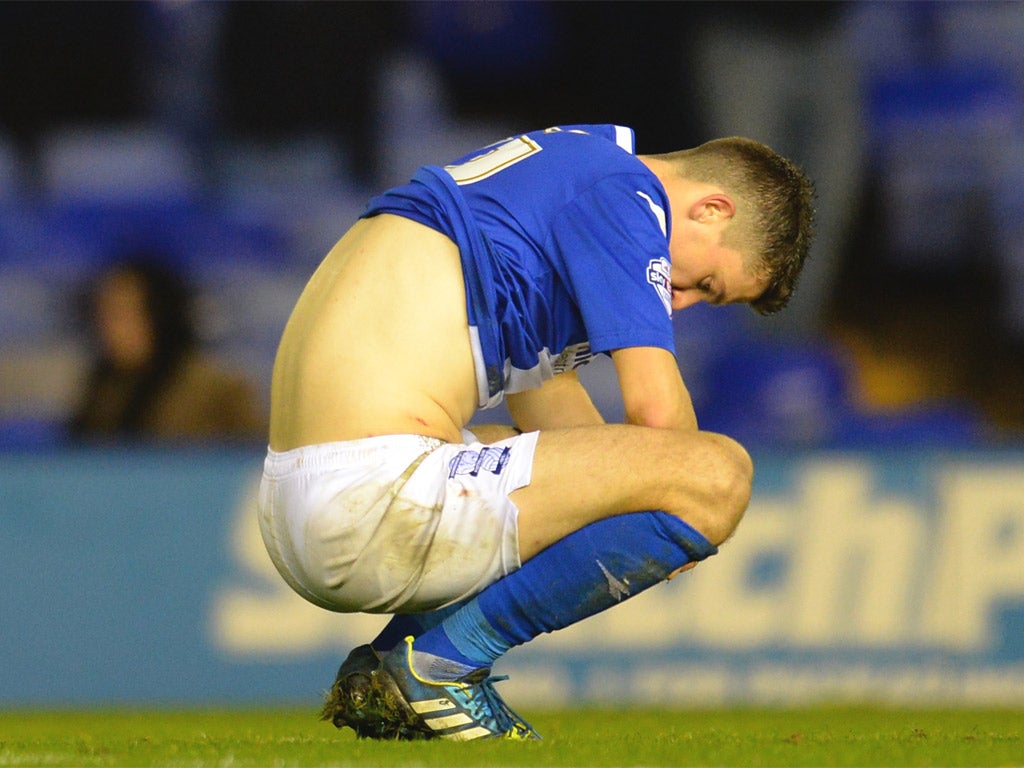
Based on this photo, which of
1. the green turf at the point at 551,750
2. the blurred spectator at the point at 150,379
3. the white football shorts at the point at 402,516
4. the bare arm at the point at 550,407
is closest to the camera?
the green turf at the point at 551,750

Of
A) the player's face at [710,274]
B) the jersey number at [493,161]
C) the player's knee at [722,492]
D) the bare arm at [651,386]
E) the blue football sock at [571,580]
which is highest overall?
the jersey number at [493,161]

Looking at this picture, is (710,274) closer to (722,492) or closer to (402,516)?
(722,492)

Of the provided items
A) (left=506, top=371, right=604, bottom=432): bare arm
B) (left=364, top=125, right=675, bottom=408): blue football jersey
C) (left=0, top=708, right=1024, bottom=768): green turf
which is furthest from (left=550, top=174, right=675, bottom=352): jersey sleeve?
(left=0, top=708, right=1024, bottom=768): green turf

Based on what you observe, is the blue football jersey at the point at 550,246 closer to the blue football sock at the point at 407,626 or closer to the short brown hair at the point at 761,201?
the short brown hair at the point at 761,201

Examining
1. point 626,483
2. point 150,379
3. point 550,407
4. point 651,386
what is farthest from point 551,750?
point 150,379

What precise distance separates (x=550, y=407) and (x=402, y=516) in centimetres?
76

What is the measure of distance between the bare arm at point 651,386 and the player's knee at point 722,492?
98 millimetres

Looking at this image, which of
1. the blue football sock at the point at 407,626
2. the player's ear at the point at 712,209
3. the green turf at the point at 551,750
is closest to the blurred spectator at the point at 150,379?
the green turf at the point at 551,750

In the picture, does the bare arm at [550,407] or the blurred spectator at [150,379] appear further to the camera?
the blurred spectator at [150,379]

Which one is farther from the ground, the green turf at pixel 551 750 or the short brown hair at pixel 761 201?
the short brown hair at pixel 761 201

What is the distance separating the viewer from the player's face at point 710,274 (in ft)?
11.1

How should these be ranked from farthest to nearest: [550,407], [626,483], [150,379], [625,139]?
[150,379] < [550,407] < [625,139] < [626,483]

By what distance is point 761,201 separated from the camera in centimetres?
341

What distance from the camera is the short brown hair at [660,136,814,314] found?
3402 millimetres
